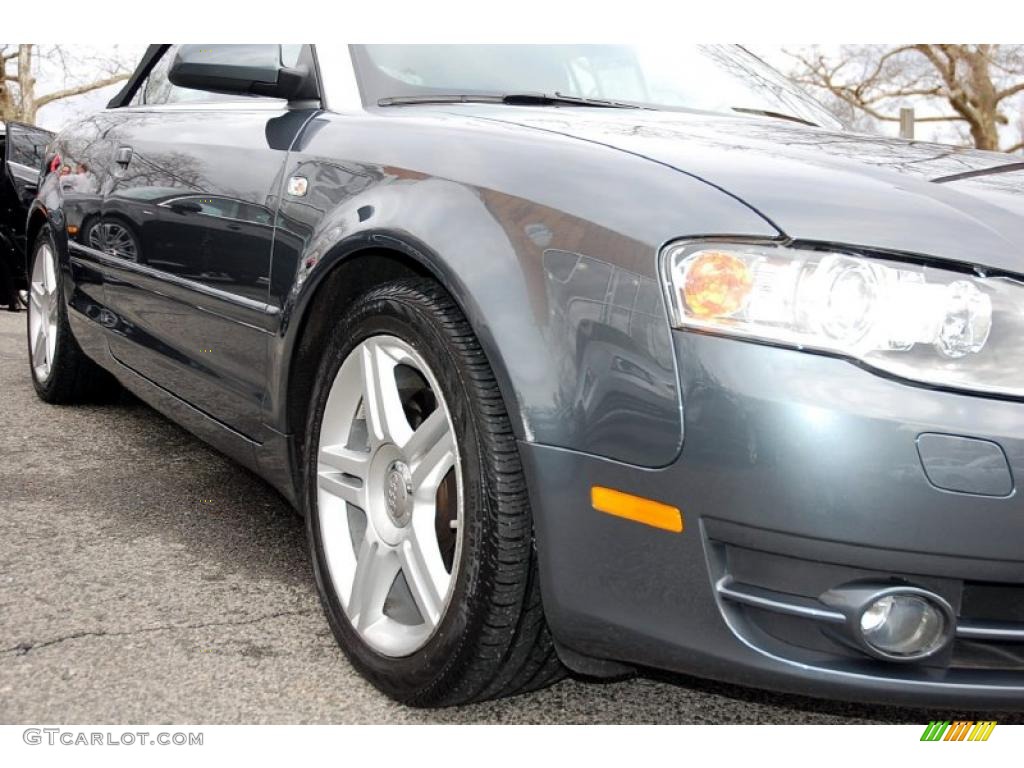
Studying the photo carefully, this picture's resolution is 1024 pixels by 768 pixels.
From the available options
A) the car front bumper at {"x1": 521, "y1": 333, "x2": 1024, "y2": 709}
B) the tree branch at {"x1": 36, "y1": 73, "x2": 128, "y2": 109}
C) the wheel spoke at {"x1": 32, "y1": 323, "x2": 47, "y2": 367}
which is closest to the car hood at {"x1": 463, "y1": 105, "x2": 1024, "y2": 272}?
the car front bumper at {"x1": 521, "y1": 333, "x2": 1024, "y2": 709}

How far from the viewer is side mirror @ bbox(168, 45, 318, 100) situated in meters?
2.76

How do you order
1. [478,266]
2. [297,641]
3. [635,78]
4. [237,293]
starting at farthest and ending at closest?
[635,78] → [237,293] → [297,641] → [478,266]

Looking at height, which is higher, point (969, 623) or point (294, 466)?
point (969, 623)

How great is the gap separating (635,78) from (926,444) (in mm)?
1765

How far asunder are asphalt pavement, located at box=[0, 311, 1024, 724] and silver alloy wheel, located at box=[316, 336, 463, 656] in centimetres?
17

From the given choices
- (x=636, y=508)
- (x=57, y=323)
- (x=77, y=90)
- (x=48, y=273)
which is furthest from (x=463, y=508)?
(x=77, y=90)

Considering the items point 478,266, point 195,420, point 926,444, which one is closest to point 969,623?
point 926,444

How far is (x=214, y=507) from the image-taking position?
11.5 feet

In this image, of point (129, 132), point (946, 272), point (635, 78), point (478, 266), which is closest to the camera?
point (946, 272)

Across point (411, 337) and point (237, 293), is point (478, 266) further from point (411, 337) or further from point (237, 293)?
point (237, 293)

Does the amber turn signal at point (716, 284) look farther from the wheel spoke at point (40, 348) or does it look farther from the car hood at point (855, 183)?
the wheel spoke at point (40, 348)

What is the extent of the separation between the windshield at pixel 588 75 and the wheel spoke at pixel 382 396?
0.74 metres
